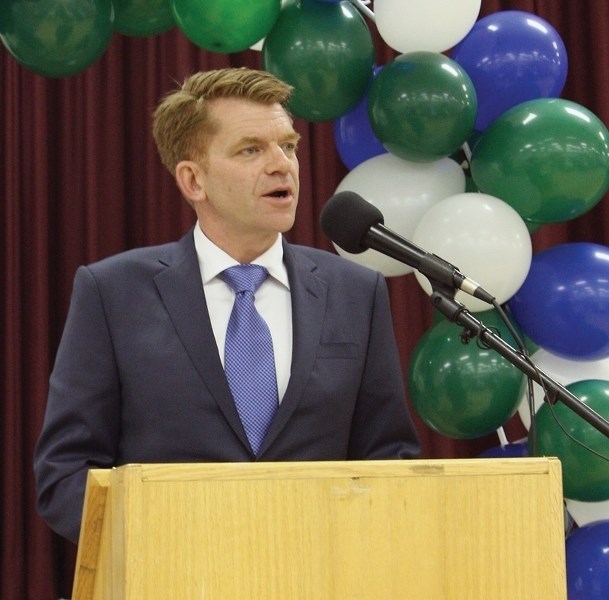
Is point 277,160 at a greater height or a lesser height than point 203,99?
lesser

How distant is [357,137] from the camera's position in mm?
2799

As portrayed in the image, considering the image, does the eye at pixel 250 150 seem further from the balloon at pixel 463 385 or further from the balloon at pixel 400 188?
the balloon at pixel 463 385

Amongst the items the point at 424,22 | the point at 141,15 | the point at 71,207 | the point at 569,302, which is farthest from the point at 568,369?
the point at 71,207

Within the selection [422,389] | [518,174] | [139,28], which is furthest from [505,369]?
[139,28]

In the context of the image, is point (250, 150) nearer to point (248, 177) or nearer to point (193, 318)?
point (248, 177)

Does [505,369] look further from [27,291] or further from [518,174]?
[27,291]

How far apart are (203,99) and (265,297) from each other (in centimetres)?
40

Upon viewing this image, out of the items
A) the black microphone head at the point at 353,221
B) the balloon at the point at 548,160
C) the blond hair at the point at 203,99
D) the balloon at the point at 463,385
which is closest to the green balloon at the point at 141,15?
the blond hair at the point at 203,99

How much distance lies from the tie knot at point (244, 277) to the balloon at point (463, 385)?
60 centimetres

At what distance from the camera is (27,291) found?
360 centimetres

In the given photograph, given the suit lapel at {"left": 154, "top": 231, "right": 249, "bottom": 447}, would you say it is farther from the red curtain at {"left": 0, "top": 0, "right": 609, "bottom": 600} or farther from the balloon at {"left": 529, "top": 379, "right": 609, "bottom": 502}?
the red curtain at {"left": 0, "top": 0, "right": 609, "bottom": 600}

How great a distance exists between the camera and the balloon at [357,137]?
2.77 meters

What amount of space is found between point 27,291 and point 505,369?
1.74m

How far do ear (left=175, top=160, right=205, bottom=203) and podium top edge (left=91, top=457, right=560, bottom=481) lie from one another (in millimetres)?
A: 989
